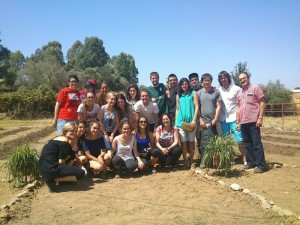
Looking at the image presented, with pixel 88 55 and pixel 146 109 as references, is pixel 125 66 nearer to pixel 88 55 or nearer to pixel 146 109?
pixel 88 55

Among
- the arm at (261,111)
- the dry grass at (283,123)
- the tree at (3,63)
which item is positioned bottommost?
the dry grass at (283,123)

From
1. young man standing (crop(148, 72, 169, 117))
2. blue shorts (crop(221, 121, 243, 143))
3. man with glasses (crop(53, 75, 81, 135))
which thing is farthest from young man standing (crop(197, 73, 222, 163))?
man with glasses (crop(53, 75, 81, 135))

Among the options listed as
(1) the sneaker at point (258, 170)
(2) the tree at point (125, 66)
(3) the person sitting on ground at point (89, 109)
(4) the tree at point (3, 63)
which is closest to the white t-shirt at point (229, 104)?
(1) the sneaker at point (258, 170)

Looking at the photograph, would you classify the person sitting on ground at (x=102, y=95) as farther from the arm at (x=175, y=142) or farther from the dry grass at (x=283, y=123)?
the dry grass at (x=283, y=123)

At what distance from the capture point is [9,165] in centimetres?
527

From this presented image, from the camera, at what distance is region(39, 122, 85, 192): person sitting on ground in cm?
480

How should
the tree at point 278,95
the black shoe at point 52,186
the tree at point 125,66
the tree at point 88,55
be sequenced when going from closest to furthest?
1. the black shoe at point 52,186
2. the tree at point 278,95
3. the tree at point 88,55
4. the tree at point 125,66

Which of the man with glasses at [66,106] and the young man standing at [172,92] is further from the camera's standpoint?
the young man standing at [172,92]

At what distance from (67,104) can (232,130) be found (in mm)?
3311

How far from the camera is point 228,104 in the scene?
623cm

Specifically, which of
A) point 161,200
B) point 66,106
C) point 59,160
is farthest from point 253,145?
point 66,106

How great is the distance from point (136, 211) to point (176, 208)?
20.7 inches

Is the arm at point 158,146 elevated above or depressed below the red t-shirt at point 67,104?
below

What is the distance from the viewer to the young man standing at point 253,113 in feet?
18.8
